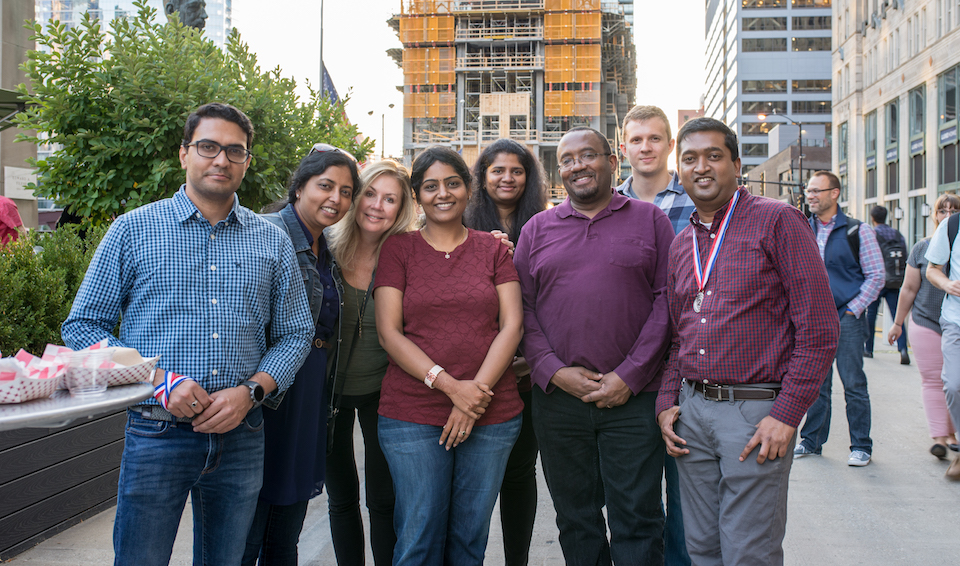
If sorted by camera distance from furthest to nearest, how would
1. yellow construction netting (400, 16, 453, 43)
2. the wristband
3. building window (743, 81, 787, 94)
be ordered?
building window (743, 81, 787, 94), yellow construction netting (400, 16, 453, 43), the wristband

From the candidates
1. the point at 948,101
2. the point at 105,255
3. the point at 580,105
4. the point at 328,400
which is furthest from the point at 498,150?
the point at 580,105

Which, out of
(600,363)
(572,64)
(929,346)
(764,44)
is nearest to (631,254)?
(600,363)

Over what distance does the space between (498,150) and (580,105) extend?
6559 centimetres

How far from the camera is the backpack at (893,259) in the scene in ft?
31.1

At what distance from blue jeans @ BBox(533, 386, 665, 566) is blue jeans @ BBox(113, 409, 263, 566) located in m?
1.33

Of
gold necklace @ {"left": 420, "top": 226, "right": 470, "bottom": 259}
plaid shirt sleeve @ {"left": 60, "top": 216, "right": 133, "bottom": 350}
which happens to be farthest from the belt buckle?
plaid shirt sleeve @ {"left": 60, "top": 216, "right": 133, "bottom": 350}

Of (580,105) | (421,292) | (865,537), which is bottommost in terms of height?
(865,537)

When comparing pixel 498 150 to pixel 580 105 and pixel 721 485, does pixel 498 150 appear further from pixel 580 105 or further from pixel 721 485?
pixel 580 105

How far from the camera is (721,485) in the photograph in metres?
2.58

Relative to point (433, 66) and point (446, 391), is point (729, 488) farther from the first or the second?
point (433, 66)

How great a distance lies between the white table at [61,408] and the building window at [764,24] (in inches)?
4057

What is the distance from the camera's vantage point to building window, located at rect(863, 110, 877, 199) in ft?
138

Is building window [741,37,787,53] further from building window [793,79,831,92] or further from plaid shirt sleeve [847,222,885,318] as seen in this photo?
plaid shirt sleeve [847,222,885,318]

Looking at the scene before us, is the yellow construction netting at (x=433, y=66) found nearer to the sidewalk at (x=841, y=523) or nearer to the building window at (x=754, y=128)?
the building window at (x=754, y=128)
